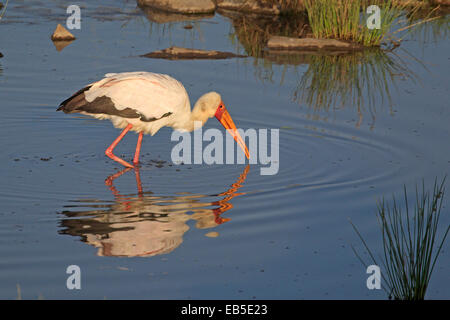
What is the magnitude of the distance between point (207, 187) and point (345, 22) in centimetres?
658

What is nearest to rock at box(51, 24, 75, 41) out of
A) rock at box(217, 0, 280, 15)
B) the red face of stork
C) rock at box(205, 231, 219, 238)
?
rock at box(217, 0, 280, 15)

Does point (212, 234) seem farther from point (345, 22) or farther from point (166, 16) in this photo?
point (166, 16)

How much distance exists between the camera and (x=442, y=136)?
980cm

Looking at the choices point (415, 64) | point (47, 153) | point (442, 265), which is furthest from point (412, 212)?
point (415, 64)

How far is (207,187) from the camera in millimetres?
8359

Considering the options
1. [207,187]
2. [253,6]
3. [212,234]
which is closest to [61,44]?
[253,6]

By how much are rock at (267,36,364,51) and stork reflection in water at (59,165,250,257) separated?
5.88 metres

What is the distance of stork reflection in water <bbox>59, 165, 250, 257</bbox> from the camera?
6785 mm

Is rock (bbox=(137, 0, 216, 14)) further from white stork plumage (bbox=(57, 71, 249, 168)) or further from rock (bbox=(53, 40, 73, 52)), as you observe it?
white stork plumage (bbox=(57, 71, 249, 168))

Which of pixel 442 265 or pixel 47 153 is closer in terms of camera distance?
pixel 442 265

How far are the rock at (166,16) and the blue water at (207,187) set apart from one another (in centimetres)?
224

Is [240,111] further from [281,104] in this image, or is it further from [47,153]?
[47,153]

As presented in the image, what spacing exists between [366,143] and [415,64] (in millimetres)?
4010

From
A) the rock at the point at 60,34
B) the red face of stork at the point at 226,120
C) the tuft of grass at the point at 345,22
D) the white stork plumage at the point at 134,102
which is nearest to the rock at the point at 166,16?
the rock at the point at 60,34
